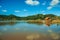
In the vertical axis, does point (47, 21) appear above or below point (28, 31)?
above

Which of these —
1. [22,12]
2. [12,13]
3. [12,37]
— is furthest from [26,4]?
[12,37]

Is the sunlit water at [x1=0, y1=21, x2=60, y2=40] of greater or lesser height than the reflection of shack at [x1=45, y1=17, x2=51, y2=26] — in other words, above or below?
below

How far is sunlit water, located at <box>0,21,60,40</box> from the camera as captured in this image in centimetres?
208

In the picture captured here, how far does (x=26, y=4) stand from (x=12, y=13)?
11.5 inches

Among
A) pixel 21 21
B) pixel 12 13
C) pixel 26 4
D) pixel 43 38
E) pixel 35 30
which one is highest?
pixel 26 4

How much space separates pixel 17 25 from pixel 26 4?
1.31ft

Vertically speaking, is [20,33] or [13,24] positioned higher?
[13,24]

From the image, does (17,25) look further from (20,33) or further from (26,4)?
(26,4)

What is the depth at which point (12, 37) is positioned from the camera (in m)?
2.09

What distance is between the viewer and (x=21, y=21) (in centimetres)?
213

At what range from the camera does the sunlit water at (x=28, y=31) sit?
2076 mm

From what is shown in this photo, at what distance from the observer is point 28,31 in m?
2.09

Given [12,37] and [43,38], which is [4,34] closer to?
[12,37]

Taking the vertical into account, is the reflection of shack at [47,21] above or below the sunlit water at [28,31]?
above
